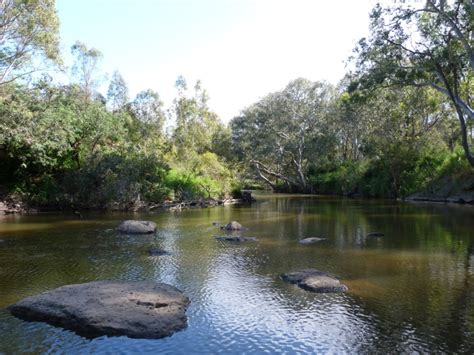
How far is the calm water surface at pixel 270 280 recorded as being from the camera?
8.20 meters

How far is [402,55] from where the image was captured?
91.1ft

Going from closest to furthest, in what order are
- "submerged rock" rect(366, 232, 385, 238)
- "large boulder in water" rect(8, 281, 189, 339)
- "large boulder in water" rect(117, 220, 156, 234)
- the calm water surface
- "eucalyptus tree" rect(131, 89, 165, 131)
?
the calm water surface
"large boulder in water" rect(8, 281, 189, 339)
"submerged rock" rect(366, 232, 385, 238)
"large boulder in water" rect(117, 220, 156, 234)
"eucalyptus tree" rect(131, 89, 165, 131)

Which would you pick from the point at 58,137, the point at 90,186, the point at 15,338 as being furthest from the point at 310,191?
the point at 15,338

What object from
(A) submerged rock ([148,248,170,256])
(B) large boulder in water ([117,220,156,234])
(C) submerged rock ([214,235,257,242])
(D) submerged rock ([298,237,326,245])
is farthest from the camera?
(B) large boulder in water ([117,220,156,234])

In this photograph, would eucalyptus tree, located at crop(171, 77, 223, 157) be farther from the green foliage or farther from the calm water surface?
the calm water surface

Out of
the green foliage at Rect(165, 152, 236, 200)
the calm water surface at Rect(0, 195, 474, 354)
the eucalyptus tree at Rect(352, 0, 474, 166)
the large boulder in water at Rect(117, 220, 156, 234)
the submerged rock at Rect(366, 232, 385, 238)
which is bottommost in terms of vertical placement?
the calm water surface at Rect(0, 195, 474, 354)

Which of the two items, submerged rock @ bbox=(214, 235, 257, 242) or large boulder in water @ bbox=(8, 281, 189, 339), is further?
submerged rock @ bbox=(214, 235, 257, 242)

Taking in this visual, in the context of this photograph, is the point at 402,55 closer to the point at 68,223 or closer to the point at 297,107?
the point at 68,223

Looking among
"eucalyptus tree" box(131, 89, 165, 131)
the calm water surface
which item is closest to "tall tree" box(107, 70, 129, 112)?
"eucalyptus tree" box(131, 89, 165, 131)

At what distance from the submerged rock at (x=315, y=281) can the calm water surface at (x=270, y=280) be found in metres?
0.31

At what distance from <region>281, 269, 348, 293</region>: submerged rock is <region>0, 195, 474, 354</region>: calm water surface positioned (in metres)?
0.31

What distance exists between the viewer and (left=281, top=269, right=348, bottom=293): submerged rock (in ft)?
37.5

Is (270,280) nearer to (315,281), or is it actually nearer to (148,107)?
(315,281)

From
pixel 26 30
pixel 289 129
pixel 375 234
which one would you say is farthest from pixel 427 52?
pixel 289 129
